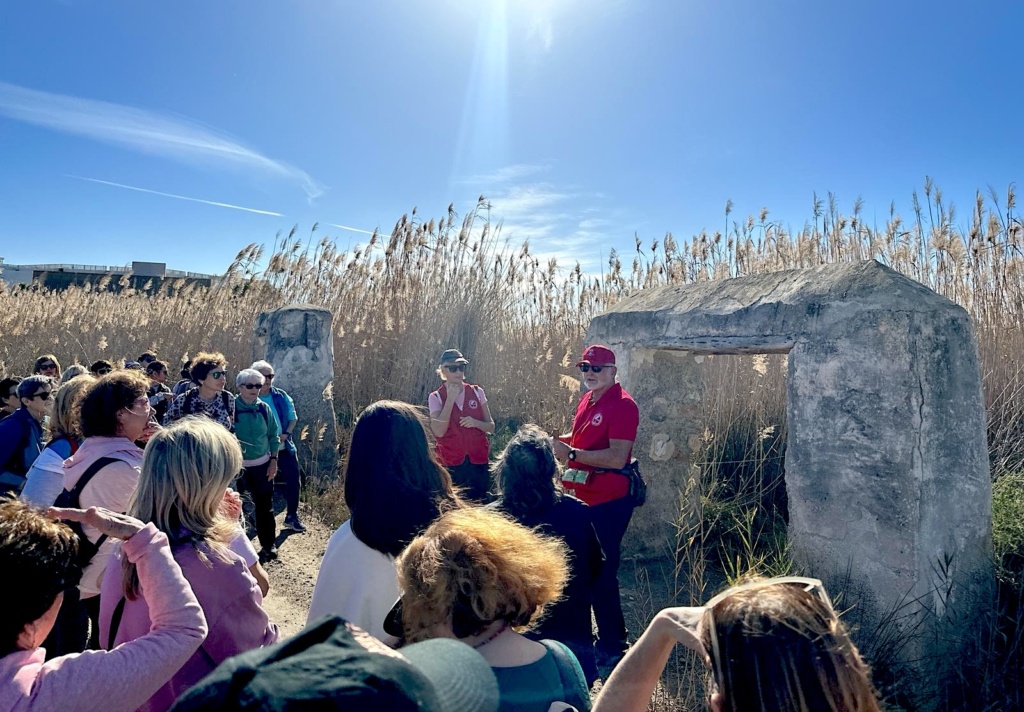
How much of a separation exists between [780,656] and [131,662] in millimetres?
1404

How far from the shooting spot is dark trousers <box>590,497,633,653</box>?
11.0 feet

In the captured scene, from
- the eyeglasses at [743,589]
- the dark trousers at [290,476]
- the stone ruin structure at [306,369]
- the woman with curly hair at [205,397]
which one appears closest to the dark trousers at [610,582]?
the eyeglasses at [743,589]

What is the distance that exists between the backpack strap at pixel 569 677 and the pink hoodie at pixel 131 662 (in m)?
0.89

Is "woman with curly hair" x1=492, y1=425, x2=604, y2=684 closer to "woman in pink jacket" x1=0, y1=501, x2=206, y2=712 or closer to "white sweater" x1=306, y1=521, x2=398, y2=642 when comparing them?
"white sweater" x1=306, y1=521, x2=398, y2=642

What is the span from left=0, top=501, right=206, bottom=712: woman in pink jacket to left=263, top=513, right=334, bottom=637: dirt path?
7.21 feet

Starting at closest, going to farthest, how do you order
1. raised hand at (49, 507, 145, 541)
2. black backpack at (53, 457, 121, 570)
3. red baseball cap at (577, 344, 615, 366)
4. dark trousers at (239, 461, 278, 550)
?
raised hand at (49, 507, 145, 541), black backpack at (53, 457, 121, 570), red baseball cap at (577, 344, 615, 366), dark trousers at (239, 461, 278, 550)

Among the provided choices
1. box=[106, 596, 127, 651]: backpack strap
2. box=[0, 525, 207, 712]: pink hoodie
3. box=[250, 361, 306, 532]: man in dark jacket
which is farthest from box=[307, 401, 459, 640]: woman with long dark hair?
box=[250, 361, 306, 532]: man in dark jacket

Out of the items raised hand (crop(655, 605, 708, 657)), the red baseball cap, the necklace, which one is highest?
the red baseball cap

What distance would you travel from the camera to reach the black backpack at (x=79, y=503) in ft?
8.09

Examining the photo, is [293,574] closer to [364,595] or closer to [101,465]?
[101,465]

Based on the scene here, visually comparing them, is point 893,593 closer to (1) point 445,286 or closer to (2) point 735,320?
(2) point 735,320

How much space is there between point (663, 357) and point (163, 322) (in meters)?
7.46

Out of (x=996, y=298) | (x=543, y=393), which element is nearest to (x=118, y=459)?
(x=543, y=393)

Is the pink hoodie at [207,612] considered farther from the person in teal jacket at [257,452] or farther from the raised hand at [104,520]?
the person in teal jacket at [257,452]
